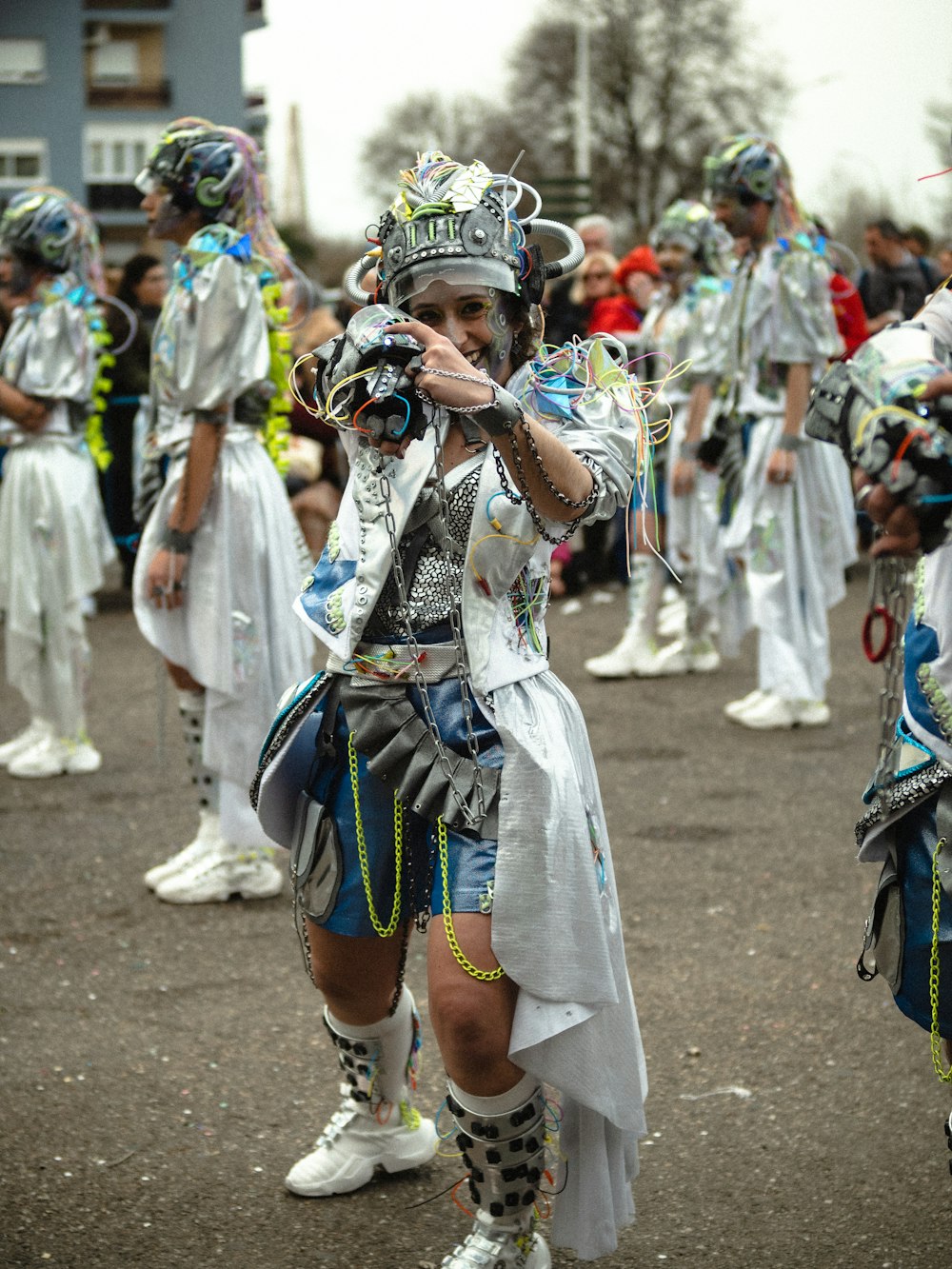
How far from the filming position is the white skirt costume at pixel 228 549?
4.81 metres

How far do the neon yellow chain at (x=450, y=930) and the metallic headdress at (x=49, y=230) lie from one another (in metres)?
4.35

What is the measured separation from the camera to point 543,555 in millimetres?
2934

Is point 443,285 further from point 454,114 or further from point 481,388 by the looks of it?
point 454,114

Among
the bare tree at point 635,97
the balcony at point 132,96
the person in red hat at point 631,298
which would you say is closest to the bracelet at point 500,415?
the person in red hat at point 631,298

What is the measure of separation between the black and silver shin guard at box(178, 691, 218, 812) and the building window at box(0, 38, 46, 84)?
23747 mm

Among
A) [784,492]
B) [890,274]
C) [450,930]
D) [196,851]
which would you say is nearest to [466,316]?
[450,930]

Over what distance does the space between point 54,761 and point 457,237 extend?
4.81 metres

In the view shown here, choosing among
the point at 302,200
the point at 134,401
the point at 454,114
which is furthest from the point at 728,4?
the point at 134,401

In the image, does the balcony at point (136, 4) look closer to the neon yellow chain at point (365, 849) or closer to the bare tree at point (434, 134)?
the bare tree at point (434, 134)

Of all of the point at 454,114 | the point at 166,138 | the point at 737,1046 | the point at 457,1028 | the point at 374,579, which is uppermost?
the point at 454,114

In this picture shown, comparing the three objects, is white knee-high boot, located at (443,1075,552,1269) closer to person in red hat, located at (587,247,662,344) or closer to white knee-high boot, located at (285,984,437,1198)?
white knee-high boot, located at (285,984,437,1198)

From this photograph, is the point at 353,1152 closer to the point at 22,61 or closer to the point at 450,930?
the point at 450,930

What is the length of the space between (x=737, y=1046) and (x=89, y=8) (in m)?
28.2

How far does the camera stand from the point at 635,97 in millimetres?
36594
